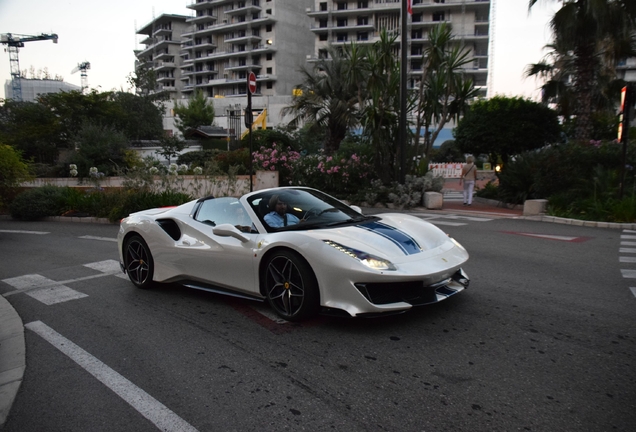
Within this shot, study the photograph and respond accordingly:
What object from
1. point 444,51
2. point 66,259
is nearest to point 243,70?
point 444,51

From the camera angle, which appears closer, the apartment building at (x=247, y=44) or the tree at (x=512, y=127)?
the tree at (x=512, y=127)

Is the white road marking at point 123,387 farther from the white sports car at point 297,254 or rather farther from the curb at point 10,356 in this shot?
the white sports car at point 297,254

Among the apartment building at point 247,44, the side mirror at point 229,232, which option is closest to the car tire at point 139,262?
the side mirror at point 229,232

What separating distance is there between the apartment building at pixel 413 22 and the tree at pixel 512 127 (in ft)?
175

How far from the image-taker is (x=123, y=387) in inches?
133

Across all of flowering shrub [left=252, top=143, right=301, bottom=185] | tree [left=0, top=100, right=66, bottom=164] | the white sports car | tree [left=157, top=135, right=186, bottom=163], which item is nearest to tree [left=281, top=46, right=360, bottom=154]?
flowering shrub [left=252, top=143, right=301, bottom=185]

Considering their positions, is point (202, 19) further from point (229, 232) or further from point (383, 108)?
point (229, 232)

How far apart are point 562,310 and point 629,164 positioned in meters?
11.4

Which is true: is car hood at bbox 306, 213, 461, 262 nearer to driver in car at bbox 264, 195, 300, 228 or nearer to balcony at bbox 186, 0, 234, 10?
driver in car at bbox 264, 195, 300, 228

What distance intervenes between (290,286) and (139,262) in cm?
263

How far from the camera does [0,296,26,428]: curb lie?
3.33 m

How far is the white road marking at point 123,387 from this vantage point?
288 centimetres

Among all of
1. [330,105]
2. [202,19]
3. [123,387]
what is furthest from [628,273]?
[202,19]

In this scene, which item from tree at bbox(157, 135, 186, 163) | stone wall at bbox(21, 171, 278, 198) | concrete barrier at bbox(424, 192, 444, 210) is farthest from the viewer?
tree at bbox(157, 135, 186, 163)
